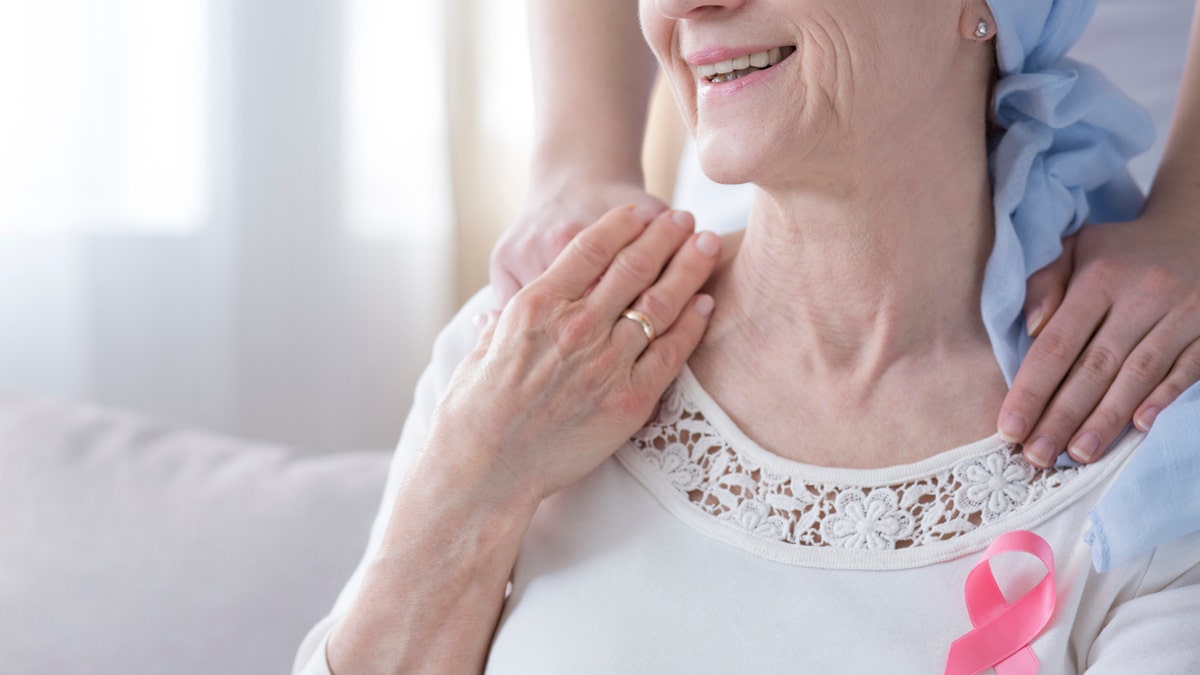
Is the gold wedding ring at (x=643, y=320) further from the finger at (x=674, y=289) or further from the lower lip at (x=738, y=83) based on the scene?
the lower lip at (x=738, y=83)

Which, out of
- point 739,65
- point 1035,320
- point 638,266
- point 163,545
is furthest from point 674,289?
point 163,545

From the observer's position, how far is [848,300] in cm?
131

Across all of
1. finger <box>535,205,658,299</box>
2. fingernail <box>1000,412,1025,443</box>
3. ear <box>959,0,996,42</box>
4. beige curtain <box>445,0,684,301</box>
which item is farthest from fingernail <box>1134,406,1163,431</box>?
beige curtain <box>445,0,684,301</box>

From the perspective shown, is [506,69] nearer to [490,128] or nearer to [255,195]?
[490,128]

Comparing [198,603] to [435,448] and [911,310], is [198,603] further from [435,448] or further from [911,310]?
[911,310]

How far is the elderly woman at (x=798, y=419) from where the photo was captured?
1.16 metres

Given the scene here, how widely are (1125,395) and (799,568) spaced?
35cm

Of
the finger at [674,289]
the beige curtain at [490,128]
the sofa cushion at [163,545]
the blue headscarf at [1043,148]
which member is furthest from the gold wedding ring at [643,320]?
the beige curtain at [490,128]

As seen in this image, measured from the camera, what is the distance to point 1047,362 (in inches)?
48.2

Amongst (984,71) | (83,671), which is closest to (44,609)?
(83,671)

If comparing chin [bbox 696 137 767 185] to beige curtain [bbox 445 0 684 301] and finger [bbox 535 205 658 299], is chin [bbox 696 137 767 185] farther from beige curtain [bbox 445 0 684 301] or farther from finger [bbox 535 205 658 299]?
beige curtain [bbox 445 0 684 301]

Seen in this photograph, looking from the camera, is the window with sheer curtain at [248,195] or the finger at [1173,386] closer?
the finger at [1173,386]

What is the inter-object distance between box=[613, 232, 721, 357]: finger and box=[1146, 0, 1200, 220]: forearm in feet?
1.58

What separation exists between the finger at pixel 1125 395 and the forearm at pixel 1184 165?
0.18 meters
